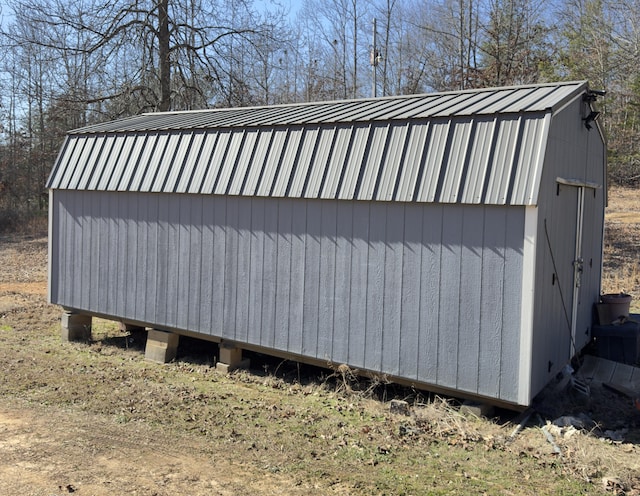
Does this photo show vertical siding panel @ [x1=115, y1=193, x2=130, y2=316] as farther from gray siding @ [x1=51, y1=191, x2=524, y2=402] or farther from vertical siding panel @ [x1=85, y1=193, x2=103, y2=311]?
vertical siding panel @ [x1=85, y1=193, x2=103, y2=311]

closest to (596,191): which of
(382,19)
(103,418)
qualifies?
(103,418)

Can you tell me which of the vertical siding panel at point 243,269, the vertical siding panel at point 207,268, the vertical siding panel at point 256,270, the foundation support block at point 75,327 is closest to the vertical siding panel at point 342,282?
the vertical siding panel at point 256,270

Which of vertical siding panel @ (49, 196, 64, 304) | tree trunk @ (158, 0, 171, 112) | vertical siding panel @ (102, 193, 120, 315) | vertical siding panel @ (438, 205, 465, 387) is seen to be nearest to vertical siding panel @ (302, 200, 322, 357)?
vertical siding panel @ (438, 205, 465, 387)

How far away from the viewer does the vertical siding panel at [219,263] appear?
7289 mm

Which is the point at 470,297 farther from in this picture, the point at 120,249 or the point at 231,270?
the point at 120,249

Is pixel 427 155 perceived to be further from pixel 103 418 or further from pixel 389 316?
pixel 103 418

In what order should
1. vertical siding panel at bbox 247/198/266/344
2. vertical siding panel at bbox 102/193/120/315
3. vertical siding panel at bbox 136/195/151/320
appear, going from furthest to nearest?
vertical siding panel at bbox 102/193/120/315 < vertical siding panel at bbox 136/195/151/320 < vertical siding panel at bbox 247/198/266/344

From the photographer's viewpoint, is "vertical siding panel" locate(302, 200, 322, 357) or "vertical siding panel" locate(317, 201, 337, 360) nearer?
"vertical siding panel" locate(317, 201, 337, 360)

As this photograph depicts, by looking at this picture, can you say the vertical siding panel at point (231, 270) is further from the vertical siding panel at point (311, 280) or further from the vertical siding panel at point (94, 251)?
the vertical siding panel at point (94, 251)

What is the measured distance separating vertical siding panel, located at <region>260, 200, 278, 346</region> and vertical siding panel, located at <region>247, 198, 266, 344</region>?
4 cm

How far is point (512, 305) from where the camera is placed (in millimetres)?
5367

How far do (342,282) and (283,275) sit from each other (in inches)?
29.6

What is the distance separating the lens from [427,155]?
5844 millimetres

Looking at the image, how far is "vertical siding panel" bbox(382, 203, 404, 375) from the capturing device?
6008mm
